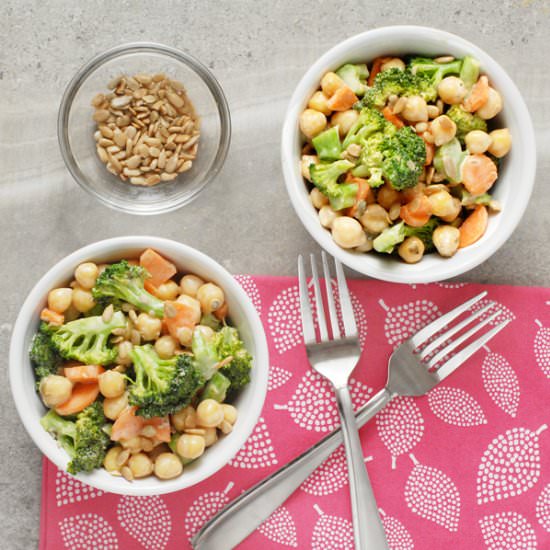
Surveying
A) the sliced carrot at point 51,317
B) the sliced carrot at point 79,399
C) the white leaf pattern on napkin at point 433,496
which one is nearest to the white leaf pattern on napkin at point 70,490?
the sliced carrot at point 79,399

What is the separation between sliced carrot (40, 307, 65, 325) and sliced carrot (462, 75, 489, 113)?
1.02 m

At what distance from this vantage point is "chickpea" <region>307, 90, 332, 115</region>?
5.65 ft

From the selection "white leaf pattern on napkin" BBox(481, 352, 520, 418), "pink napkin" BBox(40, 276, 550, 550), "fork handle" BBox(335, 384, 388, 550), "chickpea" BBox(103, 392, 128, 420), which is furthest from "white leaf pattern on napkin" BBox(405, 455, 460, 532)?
"chickpea" BBox(103, 392, 128, 420)

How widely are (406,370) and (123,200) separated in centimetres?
85

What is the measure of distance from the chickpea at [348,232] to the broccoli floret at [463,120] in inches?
12.5

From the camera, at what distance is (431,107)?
1.69 m

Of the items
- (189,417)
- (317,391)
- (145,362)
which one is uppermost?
(145,362)

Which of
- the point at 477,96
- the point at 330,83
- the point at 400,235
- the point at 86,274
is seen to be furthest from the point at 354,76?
the point at 86,274

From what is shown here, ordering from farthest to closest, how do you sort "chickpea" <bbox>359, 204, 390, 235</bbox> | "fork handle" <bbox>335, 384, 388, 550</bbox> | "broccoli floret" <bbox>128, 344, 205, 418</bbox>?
"fork handle" <bbox>335, 384, 388, 550</bbox>
"chickpea" <bbox>359, 204, 390, 235</bbox>
"broccoli floret" <bbox>128, 344, 205, 418</bbox>

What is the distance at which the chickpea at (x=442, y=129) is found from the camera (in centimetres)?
166

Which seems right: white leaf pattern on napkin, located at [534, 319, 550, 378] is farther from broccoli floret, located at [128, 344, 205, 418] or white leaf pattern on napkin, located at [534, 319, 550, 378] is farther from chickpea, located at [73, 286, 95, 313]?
Answer: chickpea, located at [73, 286, 95, 313]

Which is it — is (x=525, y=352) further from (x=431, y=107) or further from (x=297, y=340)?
(x=431, y=107)

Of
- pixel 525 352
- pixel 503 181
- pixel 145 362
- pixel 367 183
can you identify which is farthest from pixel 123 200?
pixel 525 352

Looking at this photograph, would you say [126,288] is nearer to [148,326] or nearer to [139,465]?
[148,326]
